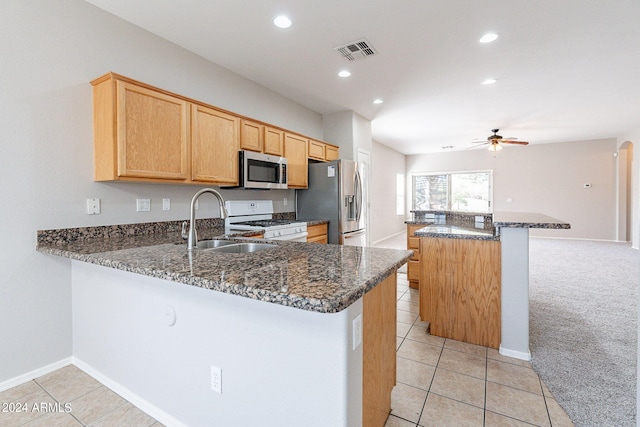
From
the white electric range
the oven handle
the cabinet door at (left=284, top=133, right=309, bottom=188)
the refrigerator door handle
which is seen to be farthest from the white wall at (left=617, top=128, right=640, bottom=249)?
the white electric range

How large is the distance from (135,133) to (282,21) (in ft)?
4.97

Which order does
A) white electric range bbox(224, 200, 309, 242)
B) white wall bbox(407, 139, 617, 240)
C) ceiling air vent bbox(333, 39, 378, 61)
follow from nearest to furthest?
1. ceiling air vent bbox(333, 39, 378, 61)
2. white electric range bbox(224, 200, 309, 242)
3. white wall bbox(407, 139, 617, 240)

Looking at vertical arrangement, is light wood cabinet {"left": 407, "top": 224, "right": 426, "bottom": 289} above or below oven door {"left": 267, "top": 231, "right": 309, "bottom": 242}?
below

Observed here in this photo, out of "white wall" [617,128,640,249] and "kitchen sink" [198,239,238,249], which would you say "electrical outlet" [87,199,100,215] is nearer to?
"kitchen sink" [198,239,238,249]

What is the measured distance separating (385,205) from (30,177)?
7523 mm

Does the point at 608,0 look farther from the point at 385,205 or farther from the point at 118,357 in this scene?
the point at 385,205

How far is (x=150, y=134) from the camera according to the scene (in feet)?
7.48

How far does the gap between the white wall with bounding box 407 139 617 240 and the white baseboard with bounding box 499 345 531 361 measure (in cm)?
757

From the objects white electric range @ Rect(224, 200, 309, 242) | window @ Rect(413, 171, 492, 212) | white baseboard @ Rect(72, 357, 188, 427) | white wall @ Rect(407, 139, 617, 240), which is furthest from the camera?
window @ Rect(413, 171, 492, 212)

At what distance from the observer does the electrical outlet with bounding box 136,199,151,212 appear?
8.25ft

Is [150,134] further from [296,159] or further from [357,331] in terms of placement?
[357,331]

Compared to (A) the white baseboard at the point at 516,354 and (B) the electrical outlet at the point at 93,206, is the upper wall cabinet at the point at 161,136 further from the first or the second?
(A) the white baseboard at the point at 516,354

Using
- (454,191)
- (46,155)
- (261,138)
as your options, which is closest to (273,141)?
(261,138)

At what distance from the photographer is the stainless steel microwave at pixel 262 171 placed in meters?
3.11
